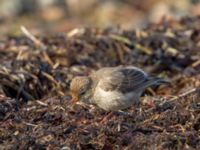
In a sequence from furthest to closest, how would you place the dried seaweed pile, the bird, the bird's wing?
the bird's wing
the bird
the dried seaweed pile

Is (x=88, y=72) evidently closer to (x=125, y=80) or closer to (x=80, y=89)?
(x=125, y=80)

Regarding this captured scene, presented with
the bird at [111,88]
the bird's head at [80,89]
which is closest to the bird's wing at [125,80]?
the bird at [111,88]

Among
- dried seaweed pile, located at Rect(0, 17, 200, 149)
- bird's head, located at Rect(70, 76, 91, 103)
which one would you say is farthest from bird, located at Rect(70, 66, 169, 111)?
dried seaweed pile, located at Rect(0, 17, 200, 149)

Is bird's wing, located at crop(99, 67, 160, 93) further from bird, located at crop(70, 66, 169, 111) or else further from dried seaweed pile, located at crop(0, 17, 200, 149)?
dried seaweed pile, located at crop(0, 17, 200, 149)

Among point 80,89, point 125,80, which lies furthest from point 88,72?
point 80,89

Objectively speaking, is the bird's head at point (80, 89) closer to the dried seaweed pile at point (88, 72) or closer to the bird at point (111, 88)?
the bird at point (111, 88)

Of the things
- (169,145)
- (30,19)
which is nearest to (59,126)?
(169,145)

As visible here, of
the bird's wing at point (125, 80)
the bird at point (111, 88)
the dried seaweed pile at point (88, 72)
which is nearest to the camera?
the dried seaweed pile at point (88, 72)

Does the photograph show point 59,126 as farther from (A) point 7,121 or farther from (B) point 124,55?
(B) point 124,55
